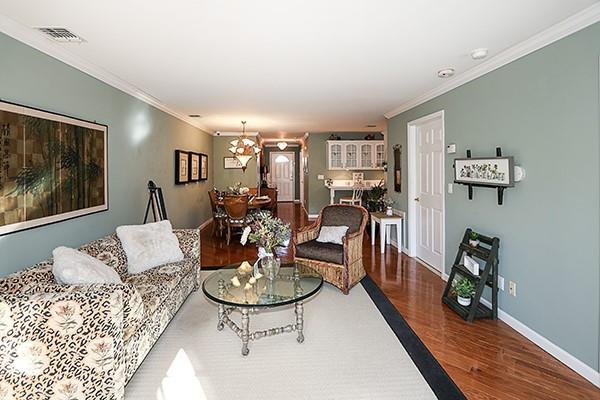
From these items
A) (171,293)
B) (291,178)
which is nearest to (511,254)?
(171,293)

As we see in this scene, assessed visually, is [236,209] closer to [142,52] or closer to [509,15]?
[142,52]

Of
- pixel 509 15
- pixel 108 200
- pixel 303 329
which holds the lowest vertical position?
pixel 303 329

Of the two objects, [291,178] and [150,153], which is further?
[291,178]

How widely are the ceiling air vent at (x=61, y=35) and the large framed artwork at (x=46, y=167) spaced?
1.90ft

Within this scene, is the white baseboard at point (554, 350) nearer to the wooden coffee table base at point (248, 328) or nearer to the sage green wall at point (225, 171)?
the wooden coffee table base at point (248, 328)

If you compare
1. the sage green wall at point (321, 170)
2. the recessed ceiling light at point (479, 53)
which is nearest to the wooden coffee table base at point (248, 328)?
the recessed ceiling light at point (479, 53)

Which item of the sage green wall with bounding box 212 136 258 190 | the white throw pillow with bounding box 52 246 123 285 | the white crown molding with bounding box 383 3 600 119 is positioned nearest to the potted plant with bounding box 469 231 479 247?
the white crown molding with bounding box 383 3 600 119

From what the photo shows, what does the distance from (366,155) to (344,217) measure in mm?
5337

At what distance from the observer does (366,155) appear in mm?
9484

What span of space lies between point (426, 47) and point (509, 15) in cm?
70

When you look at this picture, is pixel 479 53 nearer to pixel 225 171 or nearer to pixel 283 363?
pixel 283 363

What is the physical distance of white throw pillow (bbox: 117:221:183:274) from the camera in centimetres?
318

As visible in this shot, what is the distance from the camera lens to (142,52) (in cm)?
303

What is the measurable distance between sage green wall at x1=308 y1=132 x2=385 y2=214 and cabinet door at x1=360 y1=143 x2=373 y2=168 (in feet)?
0.67
